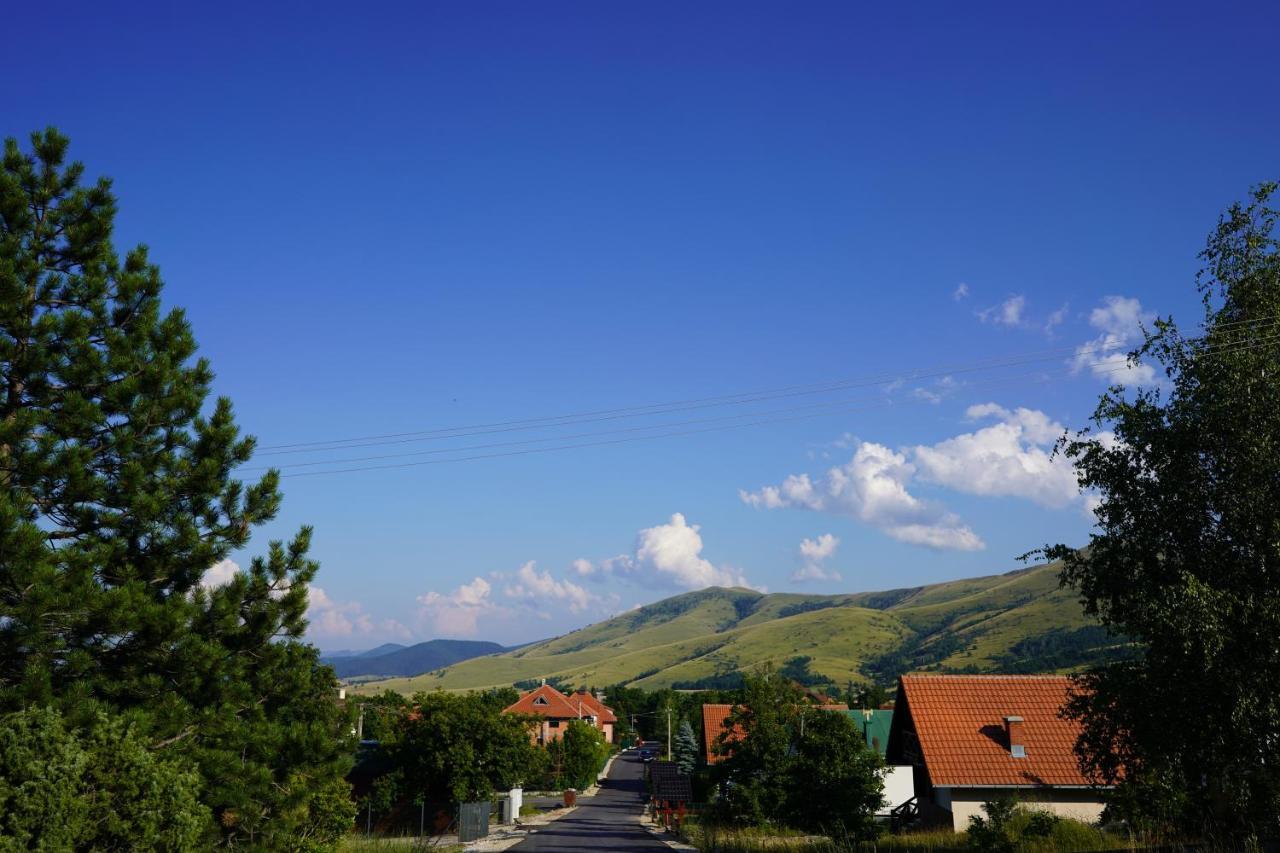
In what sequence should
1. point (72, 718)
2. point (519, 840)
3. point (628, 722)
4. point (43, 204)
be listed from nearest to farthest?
point (72, 718)
point (43, 204)
point (519, 840)
point (628, 722)

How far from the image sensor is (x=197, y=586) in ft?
52.7

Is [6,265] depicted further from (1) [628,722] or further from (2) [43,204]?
(1) [628,722]

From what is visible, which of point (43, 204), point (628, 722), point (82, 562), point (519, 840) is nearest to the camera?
point (82, 562)

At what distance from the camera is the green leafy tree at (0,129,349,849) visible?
44.8 feet

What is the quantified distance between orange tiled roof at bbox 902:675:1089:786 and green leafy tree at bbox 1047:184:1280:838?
626 inches

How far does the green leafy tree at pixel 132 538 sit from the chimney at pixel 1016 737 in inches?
1108

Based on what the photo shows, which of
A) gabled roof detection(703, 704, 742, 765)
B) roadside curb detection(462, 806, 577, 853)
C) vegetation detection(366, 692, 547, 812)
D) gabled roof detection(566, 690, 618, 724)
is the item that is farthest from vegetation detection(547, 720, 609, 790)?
gabled roof detection(566, 690, 618, 724)

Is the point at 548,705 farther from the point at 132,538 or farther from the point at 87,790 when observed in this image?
the point at 87,790

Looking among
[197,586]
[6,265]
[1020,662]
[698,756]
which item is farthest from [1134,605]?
[1020,662]

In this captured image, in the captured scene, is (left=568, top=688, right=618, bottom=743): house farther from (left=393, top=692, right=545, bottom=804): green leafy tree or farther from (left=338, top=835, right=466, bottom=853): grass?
(left=338, top=835, right=466, bottom=853): grass

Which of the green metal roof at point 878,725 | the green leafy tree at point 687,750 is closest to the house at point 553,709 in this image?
the green leafy tree at point 687,750

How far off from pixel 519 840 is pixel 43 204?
33413 millimetres

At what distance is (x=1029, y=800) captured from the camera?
111ft

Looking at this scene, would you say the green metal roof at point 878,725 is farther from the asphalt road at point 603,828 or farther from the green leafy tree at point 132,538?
the green leafy tree at point 132,538
